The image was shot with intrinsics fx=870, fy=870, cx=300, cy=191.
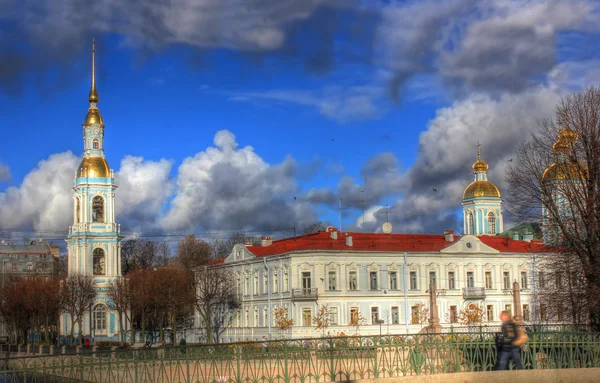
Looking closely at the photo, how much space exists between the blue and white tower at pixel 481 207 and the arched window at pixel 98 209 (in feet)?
129

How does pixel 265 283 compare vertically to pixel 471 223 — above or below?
below

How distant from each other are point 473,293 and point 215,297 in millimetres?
22021

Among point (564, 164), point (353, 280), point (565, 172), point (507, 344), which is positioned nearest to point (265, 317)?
point (353, 280)

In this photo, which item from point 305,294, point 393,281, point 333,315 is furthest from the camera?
point 393,281

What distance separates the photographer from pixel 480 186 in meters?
96.3

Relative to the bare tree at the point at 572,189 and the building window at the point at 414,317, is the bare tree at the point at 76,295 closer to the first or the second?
the building window at the point at 414,317

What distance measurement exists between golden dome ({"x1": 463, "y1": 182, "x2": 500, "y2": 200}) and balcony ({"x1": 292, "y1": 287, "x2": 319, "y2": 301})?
1390 inches

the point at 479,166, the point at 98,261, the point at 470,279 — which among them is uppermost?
the point at 479,166

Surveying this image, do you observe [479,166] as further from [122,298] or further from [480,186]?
[122,298]

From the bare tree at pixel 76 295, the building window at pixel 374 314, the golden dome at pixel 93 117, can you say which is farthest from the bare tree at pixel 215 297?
the golden dome at pixel 93 117

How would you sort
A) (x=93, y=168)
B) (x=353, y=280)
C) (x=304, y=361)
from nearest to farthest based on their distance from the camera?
(x=304, y=361)
(x=353, y=280)
(x=93, y=168)

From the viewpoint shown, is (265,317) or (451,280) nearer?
(265,317)

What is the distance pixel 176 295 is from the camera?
7519cm

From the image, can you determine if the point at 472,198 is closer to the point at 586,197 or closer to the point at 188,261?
the point at 188,261
